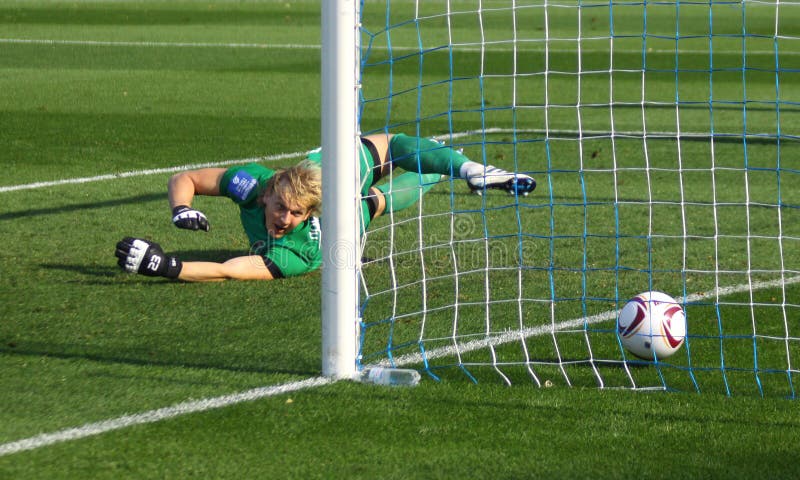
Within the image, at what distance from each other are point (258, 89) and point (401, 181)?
814 cm

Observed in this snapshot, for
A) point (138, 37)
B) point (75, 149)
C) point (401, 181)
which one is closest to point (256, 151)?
point (75, 149)

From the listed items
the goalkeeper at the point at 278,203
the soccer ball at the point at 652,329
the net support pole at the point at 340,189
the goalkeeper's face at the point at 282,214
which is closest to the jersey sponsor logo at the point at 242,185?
the goalkeeper at the point at 278,203

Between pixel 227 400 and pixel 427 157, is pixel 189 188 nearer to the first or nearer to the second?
pixel 427 157

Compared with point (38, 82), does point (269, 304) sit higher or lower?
lower

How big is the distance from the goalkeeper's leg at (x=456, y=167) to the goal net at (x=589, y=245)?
0.46 ft

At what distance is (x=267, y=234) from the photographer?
6441mm

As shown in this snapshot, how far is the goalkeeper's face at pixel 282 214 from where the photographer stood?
20.4ft

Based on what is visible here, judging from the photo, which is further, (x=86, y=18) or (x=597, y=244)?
(x=86, y=18)

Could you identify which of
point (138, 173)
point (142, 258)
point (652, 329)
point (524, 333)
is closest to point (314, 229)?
point (142, 258)

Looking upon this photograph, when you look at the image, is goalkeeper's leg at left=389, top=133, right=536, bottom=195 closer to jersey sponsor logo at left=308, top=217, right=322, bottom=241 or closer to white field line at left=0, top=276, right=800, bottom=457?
jersey sponsor logo at left=308, top=217, right=322, bottom=241

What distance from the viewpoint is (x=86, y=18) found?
80.9 ft

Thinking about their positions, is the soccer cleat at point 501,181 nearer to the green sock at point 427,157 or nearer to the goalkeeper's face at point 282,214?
the green sock at point 427,157

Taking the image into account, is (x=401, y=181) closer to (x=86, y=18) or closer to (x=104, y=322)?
(x=104, y=322)

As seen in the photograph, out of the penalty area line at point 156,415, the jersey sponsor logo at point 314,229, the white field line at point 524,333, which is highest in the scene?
the jersey sponsor logo at point 314,229
